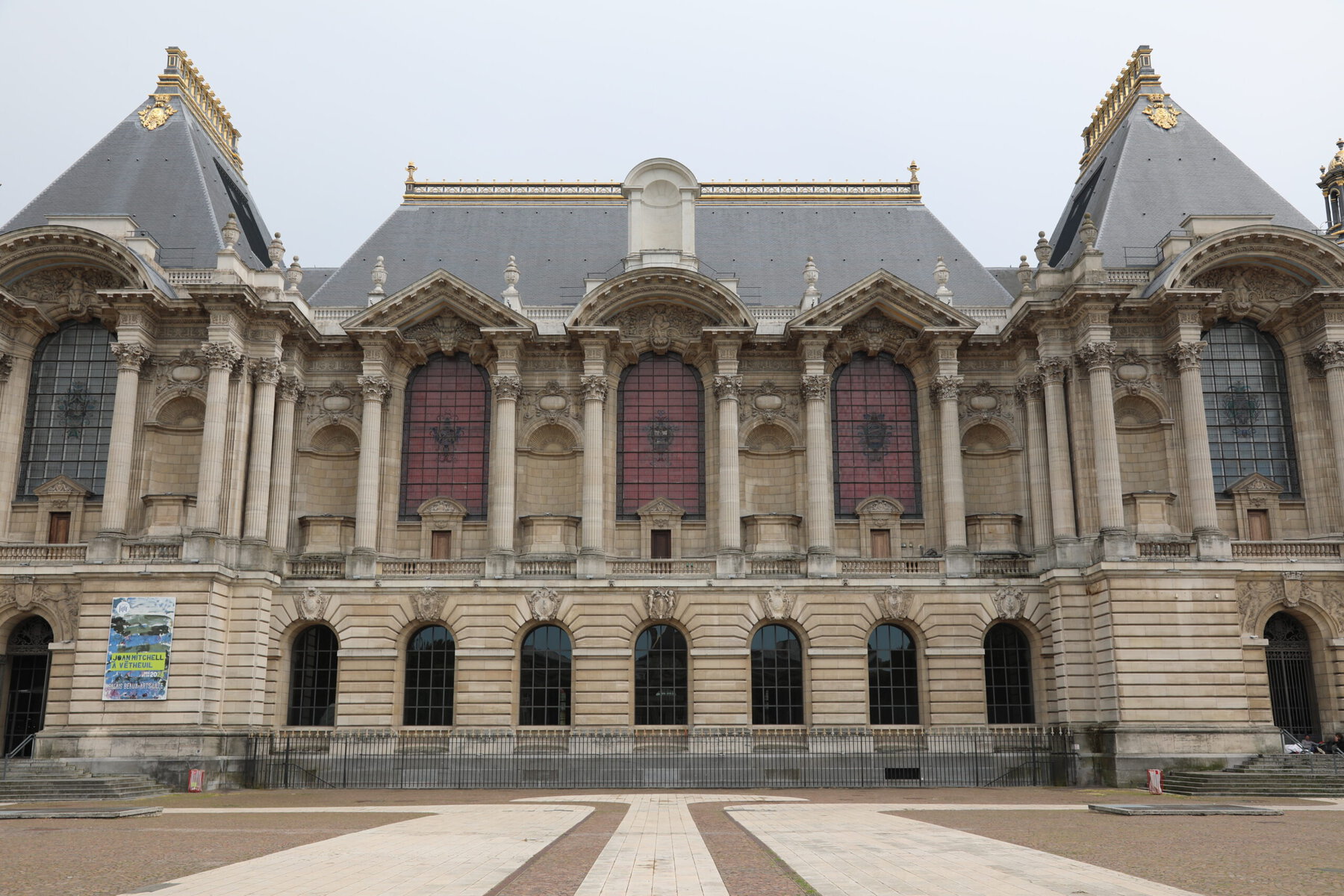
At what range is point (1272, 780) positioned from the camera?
3120 cm

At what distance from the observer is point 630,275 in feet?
132

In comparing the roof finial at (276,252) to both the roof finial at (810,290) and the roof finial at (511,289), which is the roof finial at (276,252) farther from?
the roof finial at (810,290)

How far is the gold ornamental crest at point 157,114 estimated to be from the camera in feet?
149

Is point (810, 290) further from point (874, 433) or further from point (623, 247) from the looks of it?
point (623, 247)

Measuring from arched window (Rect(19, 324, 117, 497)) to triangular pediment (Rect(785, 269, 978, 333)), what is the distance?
958 inches

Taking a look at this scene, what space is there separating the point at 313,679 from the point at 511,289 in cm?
1546

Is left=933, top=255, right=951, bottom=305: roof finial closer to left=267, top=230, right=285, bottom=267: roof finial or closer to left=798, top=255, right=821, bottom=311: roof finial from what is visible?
left=798, top=255, right=821, bottom=311: roof finial

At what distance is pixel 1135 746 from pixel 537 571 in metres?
19.8

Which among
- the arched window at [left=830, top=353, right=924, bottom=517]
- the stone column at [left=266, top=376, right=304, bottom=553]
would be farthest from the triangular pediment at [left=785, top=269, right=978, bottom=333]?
the stone column at [left=266, top=376, right=304, bottom=553]

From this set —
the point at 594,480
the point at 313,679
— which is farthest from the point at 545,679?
the point at 313,679

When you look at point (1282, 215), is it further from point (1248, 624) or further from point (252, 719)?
point (252, 719)

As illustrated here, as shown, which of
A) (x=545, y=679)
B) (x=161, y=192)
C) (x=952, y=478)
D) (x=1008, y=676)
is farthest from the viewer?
(x=161, y=192)

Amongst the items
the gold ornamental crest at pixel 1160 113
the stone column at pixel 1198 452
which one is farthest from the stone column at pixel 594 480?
the gold ornamental crest at pixel 1160 113

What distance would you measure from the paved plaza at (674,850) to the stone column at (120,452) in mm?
12211
